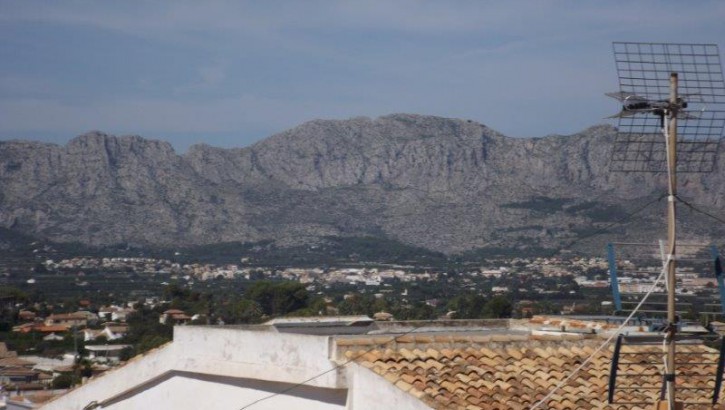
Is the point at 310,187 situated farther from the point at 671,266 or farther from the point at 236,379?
the point at 671,266

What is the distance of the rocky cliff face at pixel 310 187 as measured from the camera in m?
140

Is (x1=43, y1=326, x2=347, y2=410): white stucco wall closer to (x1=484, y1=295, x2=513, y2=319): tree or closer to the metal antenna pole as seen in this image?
the metal antenna pole

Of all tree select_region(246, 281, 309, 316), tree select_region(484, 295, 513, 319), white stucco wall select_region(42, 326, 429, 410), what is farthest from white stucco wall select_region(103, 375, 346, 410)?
tree select_region(246, 281, 309, 316)

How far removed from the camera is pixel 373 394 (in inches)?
395

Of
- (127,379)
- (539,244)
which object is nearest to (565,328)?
(127,379)

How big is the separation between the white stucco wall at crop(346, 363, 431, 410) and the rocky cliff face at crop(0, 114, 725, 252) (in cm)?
12195

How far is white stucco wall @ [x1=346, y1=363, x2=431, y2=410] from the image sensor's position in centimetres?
984

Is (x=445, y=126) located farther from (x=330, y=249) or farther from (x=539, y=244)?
(x=539, y=244)

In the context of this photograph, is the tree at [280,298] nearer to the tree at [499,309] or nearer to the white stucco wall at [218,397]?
the tree at [499,309]

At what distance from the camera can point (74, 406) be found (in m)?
13.0

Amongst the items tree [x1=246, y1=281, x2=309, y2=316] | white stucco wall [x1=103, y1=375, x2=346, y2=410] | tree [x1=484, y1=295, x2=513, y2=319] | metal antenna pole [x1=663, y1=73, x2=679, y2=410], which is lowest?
tree [x1=246, y1=281, x2=309, y2=316]

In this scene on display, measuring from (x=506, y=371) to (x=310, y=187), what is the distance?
15149 centimetres

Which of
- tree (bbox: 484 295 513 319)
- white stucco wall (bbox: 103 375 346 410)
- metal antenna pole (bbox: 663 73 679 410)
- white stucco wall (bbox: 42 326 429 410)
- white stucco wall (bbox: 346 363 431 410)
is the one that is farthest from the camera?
tree (bbox: 484 295 513 319)

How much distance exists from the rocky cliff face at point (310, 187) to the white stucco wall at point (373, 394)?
400 ft
